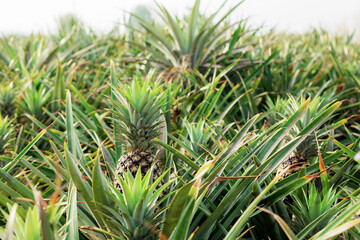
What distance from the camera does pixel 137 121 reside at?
32.9 inches

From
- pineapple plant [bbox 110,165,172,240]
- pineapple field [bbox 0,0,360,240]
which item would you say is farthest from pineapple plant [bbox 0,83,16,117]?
pineapple plant [bbox 110,165,172,240]

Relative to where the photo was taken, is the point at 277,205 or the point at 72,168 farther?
the point at 277,205

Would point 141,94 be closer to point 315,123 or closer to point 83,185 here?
point 83,185

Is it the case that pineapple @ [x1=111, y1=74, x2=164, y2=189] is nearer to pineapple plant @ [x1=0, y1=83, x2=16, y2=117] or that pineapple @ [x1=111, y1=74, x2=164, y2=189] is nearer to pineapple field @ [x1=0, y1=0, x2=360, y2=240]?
pineapple field @ [x1=0, y1=0, x2=360, y2=240]

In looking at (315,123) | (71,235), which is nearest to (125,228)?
(71,235)

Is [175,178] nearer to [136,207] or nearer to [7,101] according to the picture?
[136,207]

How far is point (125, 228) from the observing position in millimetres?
603

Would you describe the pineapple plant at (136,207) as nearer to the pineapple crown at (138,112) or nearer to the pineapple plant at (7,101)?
the pineapple crown at (138,112)

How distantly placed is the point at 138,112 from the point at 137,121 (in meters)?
0.02

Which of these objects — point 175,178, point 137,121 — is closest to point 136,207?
point 175,178

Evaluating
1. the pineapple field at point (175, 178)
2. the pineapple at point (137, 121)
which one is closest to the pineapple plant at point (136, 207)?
the pineapple field at point (175, 178)

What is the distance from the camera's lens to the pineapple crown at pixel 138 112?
0.82m

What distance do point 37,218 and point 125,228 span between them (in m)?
0.18

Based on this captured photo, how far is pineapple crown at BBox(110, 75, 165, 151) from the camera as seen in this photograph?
82 cm
